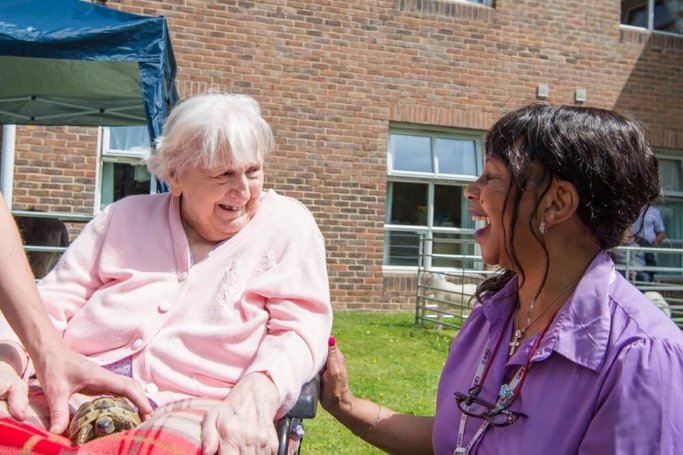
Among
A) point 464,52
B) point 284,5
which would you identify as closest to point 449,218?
point 464,52

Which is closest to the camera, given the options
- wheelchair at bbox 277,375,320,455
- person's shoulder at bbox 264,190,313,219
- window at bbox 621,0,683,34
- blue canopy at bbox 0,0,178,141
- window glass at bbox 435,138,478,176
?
wheelchair at bbox 277,375,320,455

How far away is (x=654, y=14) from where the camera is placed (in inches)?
424

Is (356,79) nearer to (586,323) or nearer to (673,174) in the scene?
(673,174)

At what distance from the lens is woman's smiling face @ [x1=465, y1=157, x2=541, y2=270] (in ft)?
5.58

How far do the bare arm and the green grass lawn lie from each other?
1630 millimetres

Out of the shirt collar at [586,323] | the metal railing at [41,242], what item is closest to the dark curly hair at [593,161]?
the shirt collar at [586,323]

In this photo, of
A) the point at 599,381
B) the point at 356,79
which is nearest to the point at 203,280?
the point at 599,381

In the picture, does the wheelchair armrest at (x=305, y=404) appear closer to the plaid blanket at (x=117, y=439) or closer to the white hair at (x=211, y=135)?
the plaid blanket at (x=117, y=439)

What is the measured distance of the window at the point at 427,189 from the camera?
31.0ft

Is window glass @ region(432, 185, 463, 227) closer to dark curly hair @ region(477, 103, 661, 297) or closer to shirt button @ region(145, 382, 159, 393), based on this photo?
shirt button @ region(145, 382, 159, 393)

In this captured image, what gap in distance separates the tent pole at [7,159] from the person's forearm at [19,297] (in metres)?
6.38

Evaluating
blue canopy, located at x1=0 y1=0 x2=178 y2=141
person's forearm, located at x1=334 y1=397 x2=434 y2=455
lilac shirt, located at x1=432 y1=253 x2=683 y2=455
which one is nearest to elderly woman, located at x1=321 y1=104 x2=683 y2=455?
lilac shirt, located at x1=432 y1=253 x2=683 y2=455

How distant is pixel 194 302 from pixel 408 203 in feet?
24.9

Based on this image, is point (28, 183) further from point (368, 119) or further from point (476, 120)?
point (476, 120)
